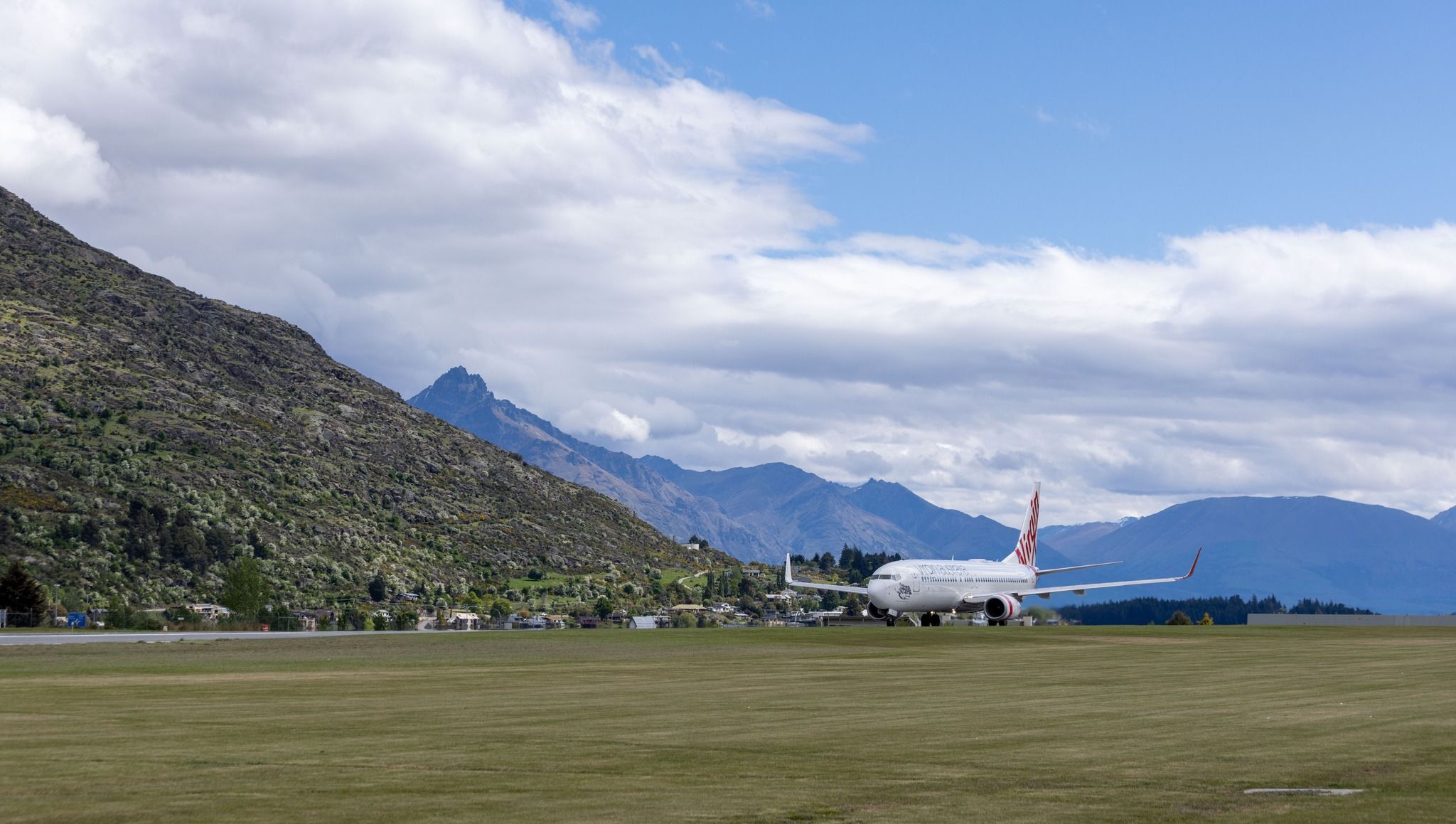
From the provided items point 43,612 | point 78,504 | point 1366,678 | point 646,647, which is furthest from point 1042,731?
point 78,504

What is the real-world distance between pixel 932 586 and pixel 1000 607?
23.6 feet

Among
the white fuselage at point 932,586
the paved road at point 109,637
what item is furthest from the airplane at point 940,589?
the paved road at point 109,637

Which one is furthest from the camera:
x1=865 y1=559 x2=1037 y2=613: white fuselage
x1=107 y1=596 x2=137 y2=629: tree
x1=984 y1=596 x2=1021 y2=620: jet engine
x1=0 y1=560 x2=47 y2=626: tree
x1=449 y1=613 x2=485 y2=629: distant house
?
x1=449 y1=613 x2=485 y2=629: distant house

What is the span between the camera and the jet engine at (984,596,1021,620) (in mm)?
105000

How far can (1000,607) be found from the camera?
345ft

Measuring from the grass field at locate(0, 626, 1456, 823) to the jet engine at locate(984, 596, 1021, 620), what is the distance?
180 feet

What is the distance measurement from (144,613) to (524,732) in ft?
371

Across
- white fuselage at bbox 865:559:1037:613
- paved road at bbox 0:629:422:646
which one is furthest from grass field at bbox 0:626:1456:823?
white fuselage at bbox 865:559:1037:613

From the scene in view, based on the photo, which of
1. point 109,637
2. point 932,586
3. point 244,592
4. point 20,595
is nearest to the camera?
point 109,637

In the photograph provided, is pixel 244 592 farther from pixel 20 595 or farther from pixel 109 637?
pixel 109 637

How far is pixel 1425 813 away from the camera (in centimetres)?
1561

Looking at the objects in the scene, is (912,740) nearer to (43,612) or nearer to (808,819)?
(808,819)

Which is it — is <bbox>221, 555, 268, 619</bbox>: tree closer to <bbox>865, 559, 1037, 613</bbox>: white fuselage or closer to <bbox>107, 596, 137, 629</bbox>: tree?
<bbox>107, 596, 137, 629</bbox>: tree

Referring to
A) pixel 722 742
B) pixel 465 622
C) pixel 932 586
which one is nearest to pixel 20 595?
pixel 465 622
